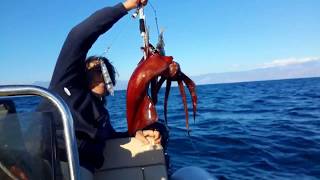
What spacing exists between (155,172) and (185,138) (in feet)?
20.5

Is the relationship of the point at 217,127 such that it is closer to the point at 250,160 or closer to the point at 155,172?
the point at 250,160

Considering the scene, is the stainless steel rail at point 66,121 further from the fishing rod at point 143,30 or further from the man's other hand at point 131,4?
the fishing rod at point 143,30

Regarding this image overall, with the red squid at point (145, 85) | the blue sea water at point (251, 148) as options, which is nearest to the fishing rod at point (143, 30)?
the red squid at point (145, 85)

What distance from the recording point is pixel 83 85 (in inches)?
134

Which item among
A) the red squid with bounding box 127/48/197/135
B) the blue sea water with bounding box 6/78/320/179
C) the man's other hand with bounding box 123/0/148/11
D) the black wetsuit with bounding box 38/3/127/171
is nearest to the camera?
the black wetsuit with bounding box 38/3/127/171

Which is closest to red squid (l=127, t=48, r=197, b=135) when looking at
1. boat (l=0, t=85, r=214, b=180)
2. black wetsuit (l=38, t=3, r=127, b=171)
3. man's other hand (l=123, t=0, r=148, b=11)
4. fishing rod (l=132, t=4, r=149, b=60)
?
fishing rod (l=132, t=4, r=149, b=60)

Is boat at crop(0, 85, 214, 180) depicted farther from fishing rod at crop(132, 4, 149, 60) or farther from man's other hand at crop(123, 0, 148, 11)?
fishing rod at crop(132, 4, 149, 60)

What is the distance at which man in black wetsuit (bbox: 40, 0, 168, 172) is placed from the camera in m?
3.08

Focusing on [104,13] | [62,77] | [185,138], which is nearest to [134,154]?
[62,77]

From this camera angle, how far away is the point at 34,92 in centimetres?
195

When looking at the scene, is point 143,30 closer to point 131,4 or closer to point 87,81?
point 131,4

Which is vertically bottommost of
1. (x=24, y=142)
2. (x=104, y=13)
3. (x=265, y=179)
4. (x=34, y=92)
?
(x=265, y=179)

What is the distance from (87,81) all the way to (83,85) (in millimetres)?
84

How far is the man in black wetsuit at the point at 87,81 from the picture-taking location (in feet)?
10.1
